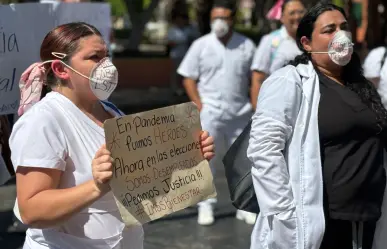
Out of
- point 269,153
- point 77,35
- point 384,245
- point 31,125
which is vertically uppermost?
point 77,35

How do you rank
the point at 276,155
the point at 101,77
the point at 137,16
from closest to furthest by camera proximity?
the point at 101,77 → the point at 276,155 → the point at 137,16

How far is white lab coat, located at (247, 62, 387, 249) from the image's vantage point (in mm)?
3184

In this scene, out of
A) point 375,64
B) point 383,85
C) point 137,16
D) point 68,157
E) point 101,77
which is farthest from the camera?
point 137,16

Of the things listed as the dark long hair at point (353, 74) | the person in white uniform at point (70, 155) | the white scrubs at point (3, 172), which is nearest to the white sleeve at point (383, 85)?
the dark long hair at point (353, 74)

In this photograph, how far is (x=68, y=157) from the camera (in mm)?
2523

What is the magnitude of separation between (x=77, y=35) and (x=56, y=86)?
223 millimetres

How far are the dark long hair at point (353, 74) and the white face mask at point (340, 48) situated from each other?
12 centimetres

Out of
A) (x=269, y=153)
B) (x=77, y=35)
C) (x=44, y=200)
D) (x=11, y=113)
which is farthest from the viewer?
(x=11, y=113)

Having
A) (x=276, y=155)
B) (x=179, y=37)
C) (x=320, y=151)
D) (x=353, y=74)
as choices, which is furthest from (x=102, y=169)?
(x=179, y=37)

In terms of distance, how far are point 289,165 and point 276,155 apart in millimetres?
107

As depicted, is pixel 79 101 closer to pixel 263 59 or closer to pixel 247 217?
pixel 263 59

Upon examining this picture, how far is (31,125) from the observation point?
8.18 ft

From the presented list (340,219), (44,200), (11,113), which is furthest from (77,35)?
(11,113)

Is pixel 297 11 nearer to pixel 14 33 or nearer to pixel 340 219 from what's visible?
pixel 14 33
